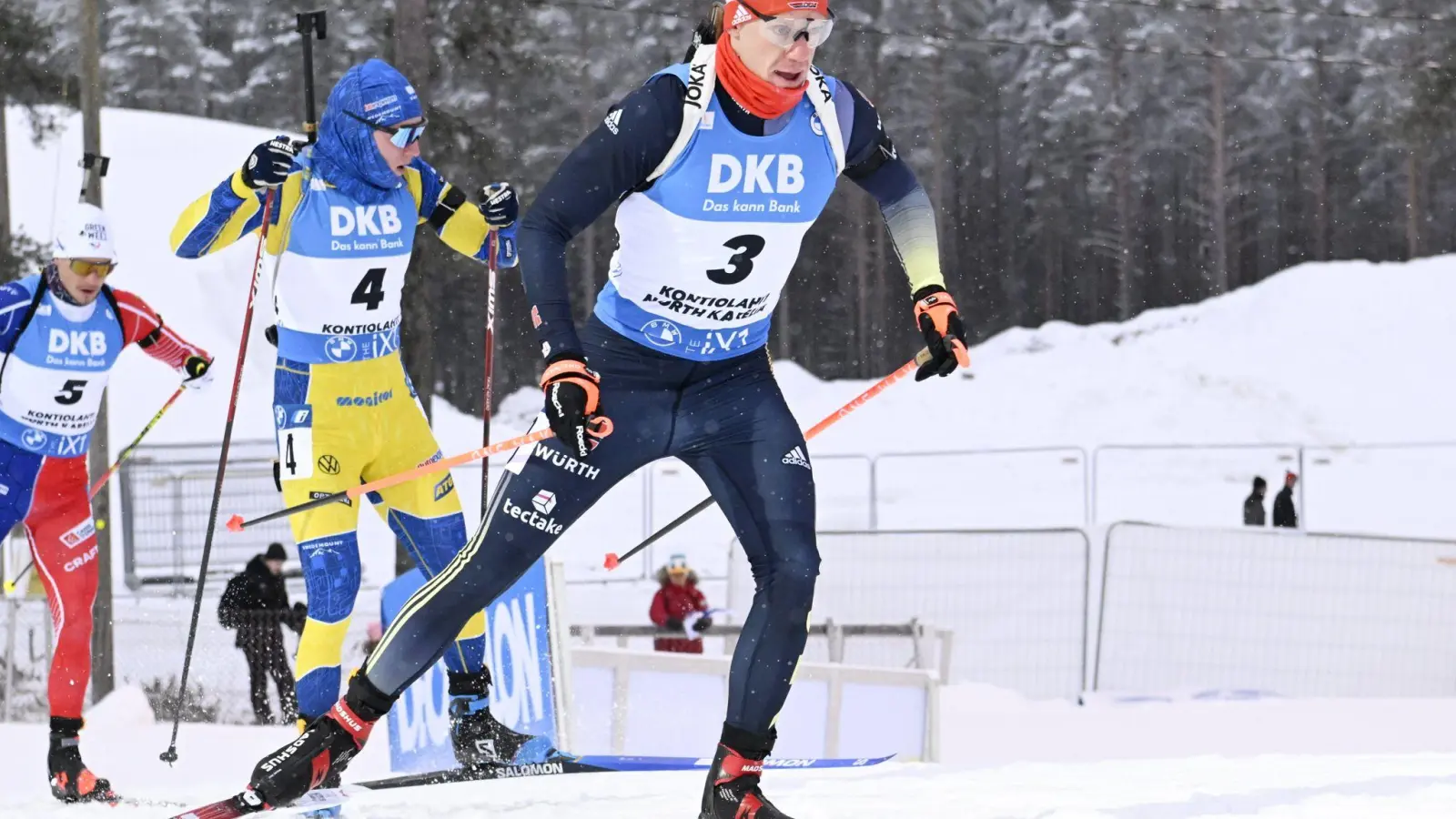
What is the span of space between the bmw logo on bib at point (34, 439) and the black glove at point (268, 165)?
5.58 ft

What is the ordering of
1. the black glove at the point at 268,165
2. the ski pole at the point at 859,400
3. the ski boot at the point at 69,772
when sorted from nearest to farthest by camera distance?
the ski pole at the point at 859,400 < the black glove at the point at 268,165 < the ski boot at the point at 69,772

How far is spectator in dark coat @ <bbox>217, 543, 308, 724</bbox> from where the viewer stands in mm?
11578

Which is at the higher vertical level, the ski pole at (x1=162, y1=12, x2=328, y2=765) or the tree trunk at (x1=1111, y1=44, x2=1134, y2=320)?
the tree trunk at (x1=1111, y1=44, x2=1134, y2=320)

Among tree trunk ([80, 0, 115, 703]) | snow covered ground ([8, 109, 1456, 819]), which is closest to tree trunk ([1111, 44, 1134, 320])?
snow covered ground ([8, 109, 1456, 819])

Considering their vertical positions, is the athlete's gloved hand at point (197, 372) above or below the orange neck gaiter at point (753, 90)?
below

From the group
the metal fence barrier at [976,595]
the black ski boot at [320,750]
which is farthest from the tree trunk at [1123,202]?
the black ski boot at [320,750]

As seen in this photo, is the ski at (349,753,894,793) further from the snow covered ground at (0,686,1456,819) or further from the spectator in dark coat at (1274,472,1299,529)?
the spectator in dark coat at (1274,472,1299,529)

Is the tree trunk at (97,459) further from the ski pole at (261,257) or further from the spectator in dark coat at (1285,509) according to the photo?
the spectator in dark coat at (1285,509)

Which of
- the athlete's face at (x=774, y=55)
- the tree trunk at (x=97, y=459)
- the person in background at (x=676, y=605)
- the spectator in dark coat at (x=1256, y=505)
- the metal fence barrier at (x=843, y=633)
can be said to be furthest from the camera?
the spectator in dark coat at (x=1256, y=505)

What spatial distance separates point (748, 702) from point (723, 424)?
2.27 ft

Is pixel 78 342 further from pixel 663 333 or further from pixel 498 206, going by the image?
pixel 663 333

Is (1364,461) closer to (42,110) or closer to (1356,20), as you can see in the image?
(1356,20)

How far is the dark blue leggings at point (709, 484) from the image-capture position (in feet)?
13.5

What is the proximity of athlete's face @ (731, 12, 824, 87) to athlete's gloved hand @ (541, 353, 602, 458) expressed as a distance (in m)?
0.80
